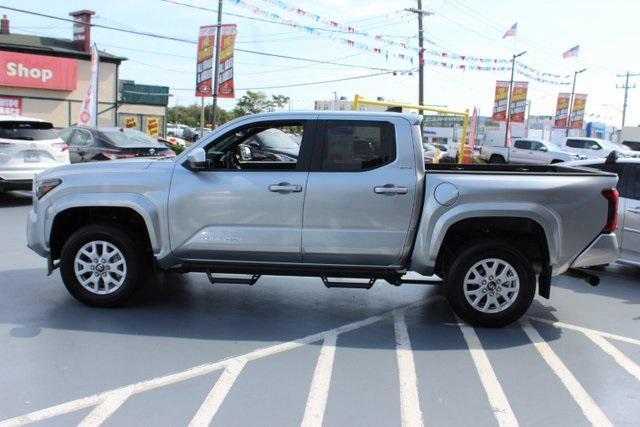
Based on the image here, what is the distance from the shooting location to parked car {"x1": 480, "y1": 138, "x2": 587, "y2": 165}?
30.7 m

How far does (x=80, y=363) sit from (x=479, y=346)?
316 centimetres

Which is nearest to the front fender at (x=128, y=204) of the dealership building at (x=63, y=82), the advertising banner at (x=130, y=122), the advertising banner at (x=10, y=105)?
the dealership building at (x=63, y=82)

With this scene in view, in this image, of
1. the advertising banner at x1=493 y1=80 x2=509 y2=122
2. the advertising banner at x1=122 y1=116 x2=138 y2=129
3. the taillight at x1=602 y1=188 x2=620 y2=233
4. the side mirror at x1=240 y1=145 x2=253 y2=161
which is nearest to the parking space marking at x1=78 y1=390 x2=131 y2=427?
the side mirror at x1=240 y1=145 x2=253 y2=161

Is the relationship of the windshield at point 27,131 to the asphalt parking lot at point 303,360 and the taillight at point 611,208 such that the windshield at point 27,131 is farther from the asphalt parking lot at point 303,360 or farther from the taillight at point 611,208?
the taillight at point 611,208

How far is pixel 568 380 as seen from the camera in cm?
450

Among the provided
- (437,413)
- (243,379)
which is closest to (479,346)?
(437,413)

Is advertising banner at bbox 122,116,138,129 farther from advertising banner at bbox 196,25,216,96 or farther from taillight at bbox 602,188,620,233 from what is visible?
taillight at bbox 602,188,620,233

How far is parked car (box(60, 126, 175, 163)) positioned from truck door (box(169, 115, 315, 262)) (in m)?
8.18

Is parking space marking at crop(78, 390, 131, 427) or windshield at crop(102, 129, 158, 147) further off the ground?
windshield at crop(102, 129, 158, 147)

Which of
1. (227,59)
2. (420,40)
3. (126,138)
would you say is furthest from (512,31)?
(126,138)

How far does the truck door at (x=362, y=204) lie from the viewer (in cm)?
547

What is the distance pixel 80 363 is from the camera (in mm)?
4543

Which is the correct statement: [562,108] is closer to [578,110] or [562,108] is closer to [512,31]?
[578,110]

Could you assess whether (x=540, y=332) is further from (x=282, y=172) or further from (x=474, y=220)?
(x=282, y=172)
